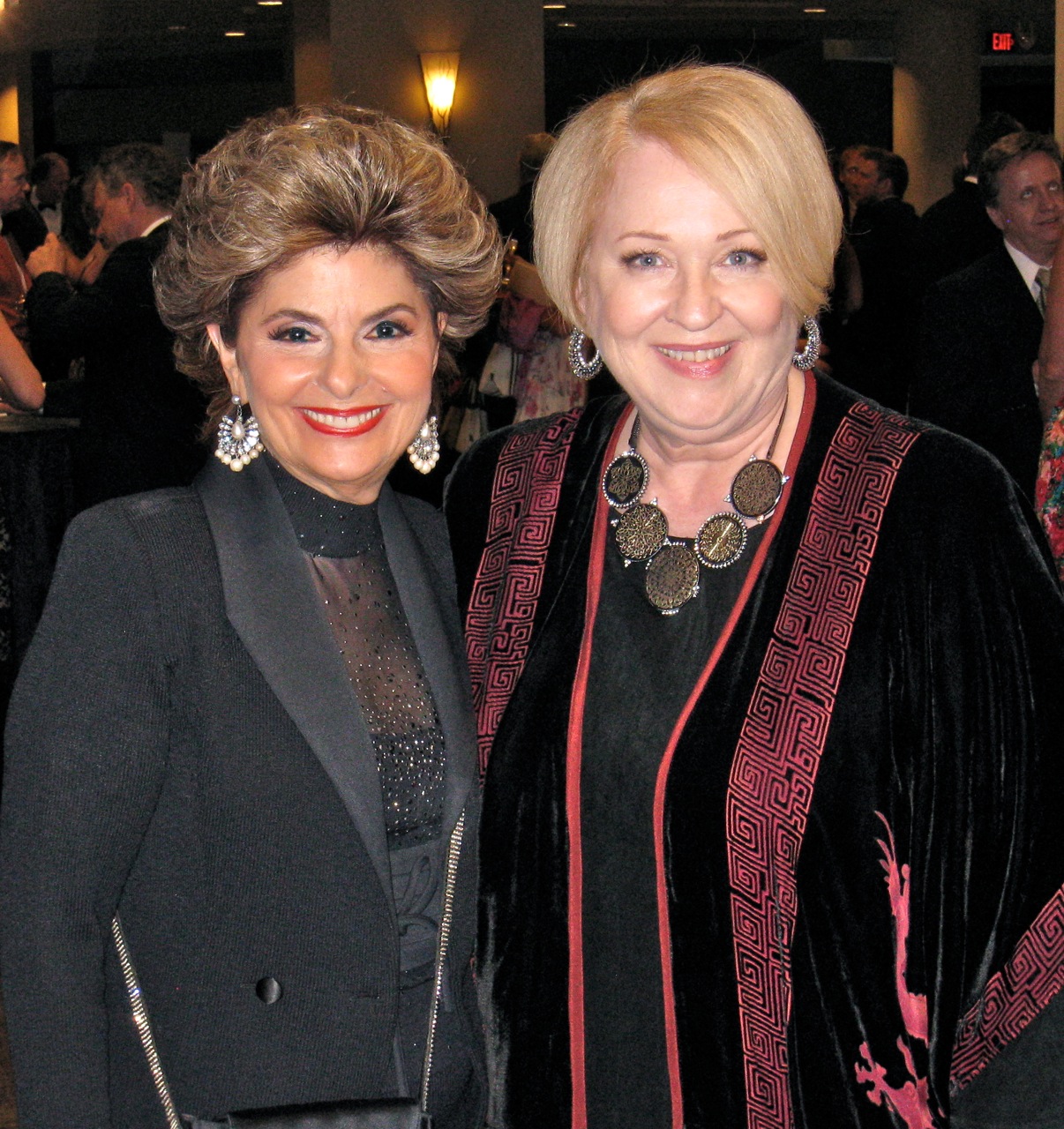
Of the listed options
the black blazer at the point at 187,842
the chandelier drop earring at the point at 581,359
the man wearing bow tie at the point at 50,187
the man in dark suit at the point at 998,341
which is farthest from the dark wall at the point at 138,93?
the black blazer at the point at 187,842

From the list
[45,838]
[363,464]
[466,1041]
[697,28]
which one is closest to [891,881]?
[466,1041]

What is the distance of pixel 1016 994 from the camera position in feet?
5.41

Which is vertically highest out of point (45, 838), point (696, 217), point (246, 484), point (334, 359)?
point (696, 217)

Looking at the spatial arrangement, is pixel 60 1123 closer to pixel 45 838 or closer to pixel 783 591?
pixel 45 838

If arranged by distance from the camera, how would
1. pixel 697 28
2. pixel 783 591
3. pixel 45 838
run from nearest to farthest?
pixel 45 838 → pixel 783 591 → pixel 697 28

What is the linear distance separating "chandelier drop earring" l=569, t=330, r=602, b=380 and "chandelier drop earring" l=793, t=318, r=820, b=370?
27cm

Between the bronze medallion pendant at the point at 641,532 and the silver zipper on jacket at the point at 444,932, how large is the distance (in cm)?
41

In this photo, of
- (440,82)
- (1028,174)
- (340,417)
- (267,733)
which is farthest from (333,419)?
(440,82)

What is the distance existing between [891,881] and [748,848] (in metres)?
0.16

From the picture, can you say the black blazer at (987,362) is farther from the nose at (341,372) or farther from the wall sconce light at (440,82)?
the wall sconce light at (440,82)

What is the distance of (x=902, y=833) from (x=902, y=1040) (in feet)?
0.75

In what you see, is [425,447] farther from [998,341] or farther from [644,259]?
[998,341]

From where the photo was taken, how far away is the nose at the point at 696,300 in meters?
1.74

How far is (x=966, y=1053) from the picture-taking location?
170cm
